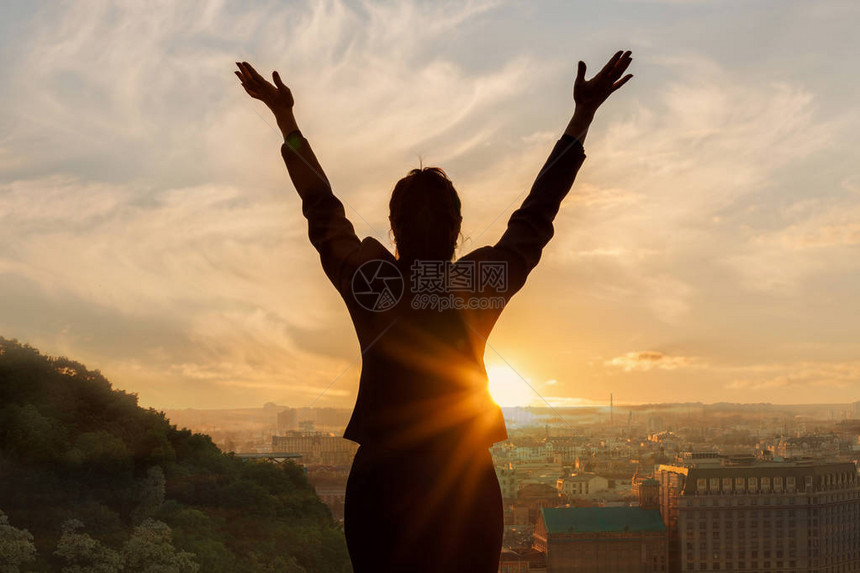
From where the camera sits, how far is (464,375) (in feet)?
3.63

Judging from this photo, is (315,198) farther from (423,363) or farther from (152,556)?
(152,556)

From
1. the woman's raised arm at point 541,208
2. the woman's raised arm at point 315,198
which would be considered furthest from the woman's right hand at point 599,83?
the woman's raised arm at point 315,198

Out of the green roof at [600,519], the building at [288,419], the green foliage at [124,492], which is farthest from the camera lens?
the green roof at [600,519]

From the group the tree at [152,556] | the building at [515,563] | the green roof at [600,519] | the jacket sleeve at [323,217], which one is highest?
the jacket sleeve at [323,217]

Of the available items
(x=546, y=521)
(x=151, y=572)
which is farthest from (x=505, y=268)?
(x=546, y=521)

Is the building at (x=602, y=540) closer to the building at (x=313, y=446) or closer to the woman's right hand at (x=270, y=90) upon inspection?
the building at (x=313, y=446)

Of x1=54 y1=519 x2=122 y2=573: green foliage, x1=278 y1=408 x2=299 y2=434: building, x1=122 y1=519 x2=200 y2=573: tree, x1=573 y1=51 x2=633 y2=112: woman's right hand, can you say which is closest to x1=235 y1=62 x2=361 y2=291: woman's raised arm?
x1=573 y1=51 x2=633 y2=112: woman's right hand

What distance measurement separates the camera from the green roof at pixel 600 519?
26.0 m

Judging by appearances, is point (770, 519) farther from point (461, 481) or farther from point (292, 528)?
point (461, 481)

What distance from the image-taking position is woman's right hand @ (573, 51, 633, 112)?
1279 millimetres

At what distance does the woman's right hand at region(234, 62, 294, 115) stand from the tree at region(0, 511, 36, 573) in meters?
10.5

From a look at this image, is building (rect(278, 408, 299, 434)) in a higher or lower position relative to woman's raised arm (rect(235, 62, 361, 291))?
lower

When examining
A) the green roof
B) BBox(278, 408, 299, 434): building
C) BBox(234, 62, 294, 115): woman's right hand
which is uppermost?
BBox(234, 62, 294, 115): woman's right hand

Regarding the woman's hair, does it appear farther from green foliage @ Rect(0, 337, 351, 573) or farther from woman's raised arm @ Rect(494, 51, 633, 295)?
green foliage @ Rect(0, 337, 351, 573)
